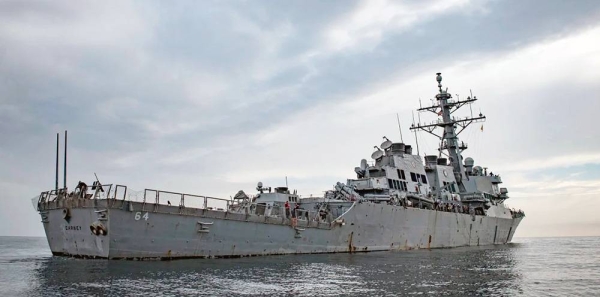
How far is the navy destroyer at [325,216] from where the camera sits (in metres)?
20.8

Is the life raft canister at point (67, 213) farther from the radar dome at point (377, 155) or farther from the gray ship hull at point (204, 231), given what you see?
the radar dome at point (377, 155)

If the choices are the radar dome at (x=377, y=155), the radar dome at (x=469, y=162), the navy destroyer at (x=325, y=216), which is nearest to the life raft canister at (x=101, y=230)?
the navy destroyer at (x=325, y=216)

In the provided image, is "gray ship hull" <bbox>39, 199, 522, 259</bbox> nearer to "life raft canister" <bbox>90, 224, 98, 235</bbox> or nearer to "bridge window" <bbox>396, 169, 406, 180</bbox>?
"life raft canister" <bbox>90, 224, 98, 235</bbox>

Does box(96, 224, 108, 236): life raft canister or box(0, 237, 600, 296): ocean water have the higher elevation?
box(96, 224, 108, 236): life raft canister

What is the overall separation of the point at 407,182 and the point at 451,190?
29.2 ft

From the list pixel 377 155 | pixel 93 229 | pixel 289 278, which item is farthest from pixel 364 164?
pixel 93 229

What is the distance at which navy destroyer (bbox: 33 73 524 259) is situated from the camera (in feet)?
68.3

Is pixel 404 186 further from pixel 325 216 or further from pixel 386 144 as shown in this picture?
pixel 325 216

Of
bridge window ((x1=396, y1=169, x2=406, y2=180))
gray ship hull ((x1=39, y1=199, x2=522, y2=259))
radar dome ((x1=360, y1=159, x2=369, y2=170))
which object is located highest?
radar dome ((x1=360, y1=159, x2=369, y2=170))

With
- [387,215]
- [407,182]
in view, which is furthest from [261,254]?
[407,182]

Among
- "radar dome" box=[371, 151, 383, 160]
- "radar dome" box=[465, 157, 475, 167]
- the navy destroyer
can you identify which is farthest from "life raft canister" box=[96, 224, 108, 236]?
"radar dome" box=[465, 157, 475, 167]

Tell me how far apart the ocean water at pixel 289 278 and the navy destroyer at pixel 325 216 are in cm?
108

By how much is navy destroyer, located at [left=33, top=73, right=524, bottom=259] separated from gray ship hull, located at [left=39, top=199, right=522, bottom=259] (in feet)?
0.15

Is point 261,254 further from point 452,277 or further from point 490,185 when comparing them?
point 490,185
